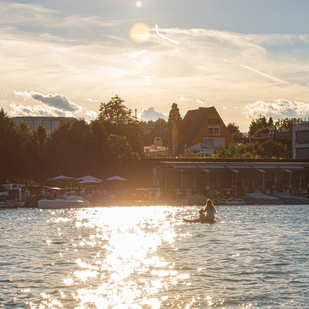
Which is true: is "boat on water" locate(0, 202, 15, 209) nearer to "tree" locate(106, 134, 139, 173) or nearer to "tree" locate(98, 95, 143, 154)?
"tree" locate(106, 134, 139, 173)

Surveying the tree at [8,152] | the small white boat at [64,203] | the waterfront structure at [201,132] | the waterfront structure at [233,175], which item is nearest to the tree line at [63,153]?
the tree at [8,152]

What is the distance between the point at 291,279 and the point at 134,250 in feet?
29.0

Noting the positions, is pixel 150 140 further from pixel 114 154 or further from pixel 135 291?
pixel 135 291

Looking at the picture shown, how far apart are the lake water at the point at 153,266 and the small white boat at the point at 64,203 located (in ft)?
62.5

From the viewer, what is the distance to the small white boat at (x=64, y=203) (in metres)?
55.7

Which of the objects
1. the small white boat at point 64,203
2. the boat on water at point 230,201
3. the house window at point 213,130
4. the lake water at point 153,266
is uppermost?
the house window at point 213,130

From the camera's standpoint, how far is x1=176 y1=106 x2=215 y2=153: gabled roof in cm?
9703

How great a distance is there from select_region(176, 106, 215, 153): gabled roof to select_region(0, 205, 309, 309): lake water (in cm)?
6079

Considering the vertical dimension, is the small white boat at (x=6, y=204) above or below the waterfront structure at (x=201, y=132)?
below

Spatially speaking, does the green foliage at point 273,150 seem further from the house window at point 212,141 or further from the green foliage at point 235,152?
the house window at point 212,141

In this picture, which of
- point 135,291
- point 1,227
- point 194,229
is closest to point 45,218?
point 1,227

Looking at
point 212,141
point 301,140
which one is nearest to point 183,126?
point 212,141

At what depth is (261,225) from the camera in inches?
1479

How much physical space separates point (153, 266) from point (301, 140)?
291 feet
